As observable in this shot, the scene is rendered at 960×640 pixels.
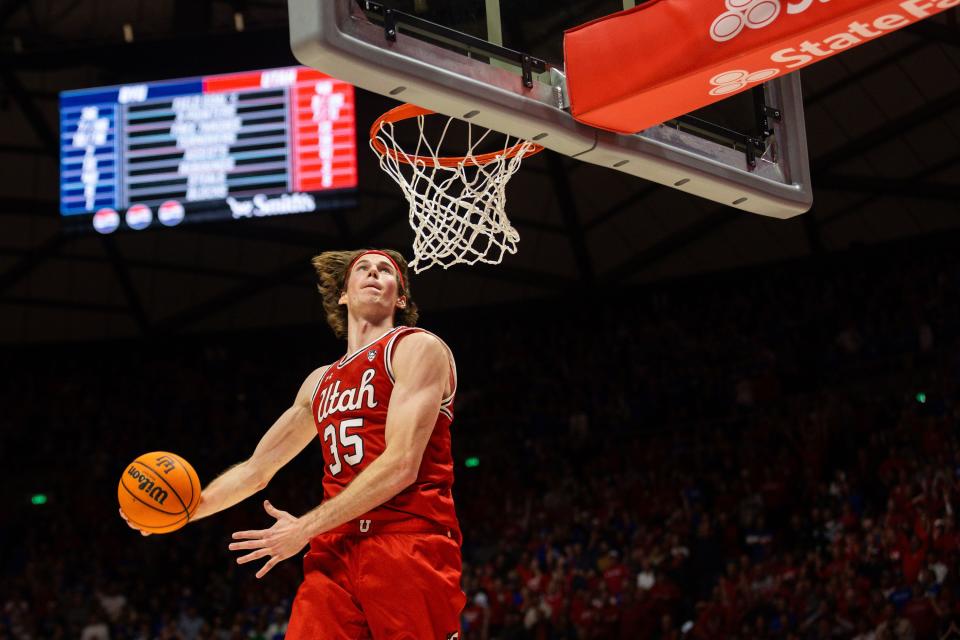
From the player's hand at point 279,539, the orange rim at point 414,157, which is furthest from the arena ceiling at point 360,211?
the player's hand at point 279,539

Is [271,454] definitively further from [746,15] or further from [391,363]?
[746,15]

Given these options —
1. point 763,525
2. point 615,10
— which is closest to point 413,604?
point 615,10

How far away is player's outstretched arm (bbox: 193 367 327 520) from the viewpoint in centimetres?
473

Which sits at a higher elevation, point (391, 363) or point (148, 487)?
point (391, 363)

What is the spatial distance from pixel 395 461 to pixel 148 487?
1.06 m

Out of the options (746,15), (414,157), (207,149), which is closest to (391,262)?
(746,15)

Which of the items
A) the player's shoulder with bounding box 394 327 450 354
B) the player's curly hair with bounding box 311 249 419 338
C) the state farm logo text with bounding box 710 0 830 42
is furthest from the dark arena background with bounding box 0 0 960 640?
the player's shoulder with bounding box 394 327 450 354

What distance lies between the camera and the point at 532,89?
4871 mm

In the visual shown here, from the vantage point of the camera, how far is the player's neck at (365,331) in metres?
4.66

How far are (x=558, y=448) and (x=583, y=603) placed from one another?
5.08 metres

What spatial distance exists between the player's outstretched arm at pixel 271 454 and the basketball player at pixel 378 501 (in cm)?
2

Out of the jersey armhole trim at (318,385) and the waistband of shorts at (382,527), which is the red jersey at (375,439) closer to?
the waistband of shorts at (382,527)

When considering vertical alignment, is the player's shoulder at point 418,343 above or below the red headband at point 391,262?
below

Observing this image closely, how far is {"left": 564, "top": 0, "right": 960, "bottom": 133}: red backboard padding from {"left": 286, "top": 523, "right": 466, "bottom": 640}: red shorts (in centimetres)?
193
